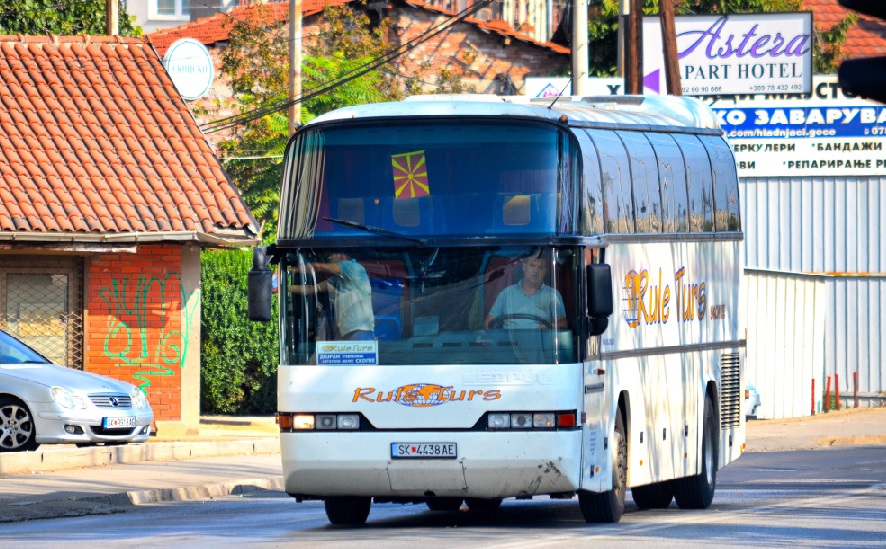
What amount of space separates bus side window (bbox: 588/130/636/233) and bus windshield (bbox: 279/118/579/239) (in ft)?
2.75

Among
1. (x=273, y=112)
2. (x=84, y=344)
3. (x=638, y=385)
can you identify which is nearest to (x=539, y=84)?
(x=273, y=112)

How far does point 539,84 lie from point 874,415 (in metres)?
10.3

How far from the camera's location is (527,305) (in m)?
13.2

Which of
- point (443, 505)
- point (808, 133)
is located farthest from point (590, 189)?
point (808, 133)

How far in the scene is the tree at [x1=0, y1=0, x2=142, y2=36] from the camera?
127 feet

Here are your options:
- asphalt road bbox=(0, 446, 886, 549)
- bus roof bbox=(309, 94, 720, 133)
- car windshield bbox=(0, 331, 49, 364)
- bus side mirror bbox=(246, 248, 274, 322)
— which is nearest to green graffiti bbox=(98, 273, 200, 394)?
car windshield bbox=(0, 331, 49, 364)

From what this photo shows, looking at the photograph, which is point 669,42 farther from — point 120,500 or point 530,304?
point 530,304

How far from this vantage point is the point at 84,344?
2548 centimetres

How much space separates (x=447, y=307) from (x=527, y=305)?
0.59 meters

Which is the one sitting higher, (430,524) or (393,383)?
(393,383)

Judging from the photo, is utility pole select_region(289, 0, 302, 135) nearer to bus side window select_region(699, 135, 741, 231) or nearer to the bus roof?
bus side window select_region(699, 135, 741, 231)

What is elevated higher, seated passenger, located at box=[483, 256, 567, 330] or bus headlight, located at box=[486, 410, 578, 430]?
seated passenger, located at box=[483, 256, 567, 330]

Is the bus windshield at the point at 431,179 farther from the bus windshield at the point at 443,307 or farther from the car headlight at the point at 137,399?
the car headlight at the point at 137,399

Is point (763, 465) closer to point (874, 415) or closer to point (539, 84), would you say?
point (874, 415)
